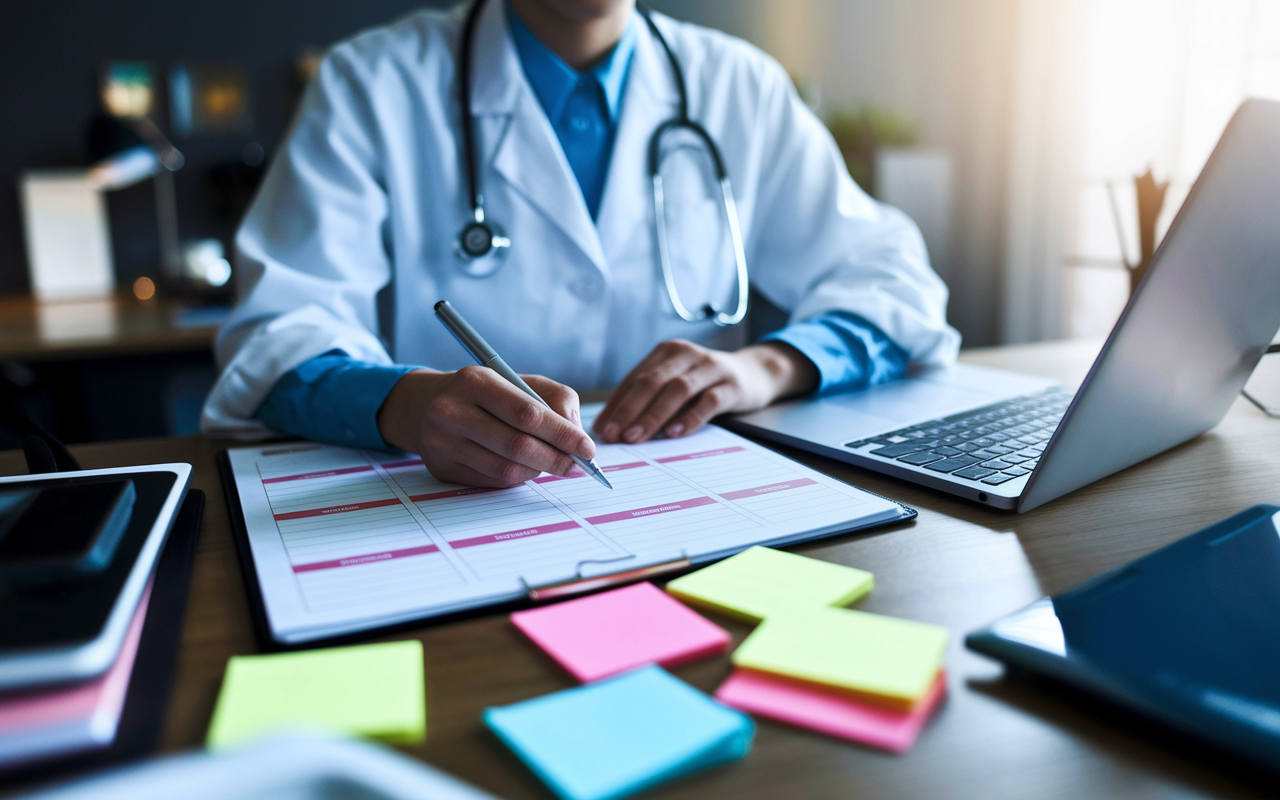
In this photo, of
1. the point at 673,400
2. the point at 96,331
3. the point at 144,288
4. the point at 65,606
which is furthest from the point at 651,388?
the point at 144,288

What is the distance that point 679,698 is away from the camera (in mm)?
337

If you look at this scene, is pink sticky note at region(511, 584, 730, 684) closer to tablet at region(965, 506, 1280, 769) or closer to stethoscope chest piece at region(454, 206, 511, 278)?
tablet at region(965, 506, 1280, 769)

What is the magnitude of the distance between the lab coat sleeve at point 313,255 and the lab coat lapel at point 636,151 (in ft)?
0.92

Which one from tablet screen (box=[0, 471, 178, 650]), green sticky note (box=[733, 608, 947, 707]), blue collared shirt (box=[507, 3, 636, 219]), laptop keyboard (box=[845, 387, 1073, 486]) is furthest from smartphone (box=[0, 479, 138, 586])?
blue collared shirt (box=[507, 3, 636, 219])

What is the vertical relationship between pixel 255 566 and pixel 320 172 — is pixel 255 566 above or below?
below

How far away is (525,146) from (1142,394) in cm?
74

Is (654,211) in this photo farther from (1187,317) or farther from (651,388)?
(1187,317)

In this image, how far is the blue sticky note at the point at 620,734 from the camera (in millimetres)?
296

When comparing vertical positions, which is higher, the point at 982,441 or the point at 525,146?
the point at 525,146

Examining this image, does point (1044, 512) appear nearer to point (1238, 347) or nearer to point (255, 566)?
point (1238, 347)

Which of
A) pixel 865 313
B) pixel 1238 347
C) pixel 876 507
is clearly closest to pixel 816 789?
pixel 876 507

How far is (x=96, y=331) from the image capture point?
1695 millimetres

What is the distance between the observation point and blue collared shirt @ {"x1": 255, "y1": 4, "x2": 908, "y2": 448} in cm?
73

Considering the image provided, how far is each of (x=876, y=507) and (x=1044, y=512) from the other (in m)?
0.11
